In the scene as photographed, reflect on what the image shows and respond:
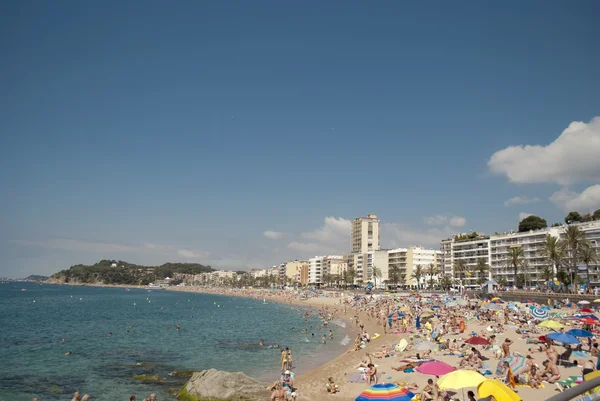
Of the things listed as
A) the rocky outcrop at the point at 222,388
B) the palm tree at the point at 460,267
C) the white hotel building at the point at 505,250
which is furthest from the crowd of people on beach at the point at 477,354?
the palm tree at the point at 460,267

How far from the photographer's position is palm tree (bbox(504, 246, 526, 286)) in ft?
265

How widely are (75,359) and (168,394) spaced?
13238mm

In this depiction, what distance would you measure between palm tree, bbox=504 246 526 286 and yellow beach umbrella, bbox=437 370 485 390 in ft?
248

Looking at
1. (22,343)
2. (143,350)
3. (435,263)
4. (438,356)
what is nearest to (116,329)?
(22,343)

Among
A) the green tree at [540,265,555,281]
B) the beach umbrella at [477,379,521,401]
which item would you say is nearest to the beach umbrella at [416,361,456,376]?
the beach umbrella at [477,379,521,401]

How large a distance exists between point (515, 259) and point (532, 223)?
173 ft

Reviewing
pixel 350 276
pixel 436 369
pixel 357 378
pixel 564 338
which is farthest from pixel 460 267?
pixel 436 369

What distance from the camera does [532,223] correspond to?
12481 centimetres

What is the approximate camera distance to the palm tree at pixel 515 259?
265 feet

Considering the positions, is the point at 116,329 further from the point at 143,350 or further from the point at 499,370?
the point at 499,370

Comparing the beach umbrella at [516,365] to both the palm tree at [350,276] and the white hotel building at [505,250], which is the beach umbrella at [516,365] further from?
the palm tree at [350,276]

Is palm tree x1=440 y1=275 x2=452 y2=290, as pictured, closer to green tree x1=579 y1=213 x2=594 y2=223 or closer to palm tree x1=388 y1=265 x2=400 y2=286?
palm tree x1=388 y1=265 x2=400 y2=286

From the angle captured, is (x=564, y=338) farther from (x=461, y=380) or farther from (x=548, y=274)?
(x=548, y=274)

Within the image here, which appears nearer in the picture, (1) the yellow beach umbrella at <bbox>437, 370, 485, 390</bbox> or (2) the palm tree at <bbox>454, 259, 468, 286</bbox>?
(1) the yellow beach umbrella at <bbox>437, 370, 485, 390</bbox>
